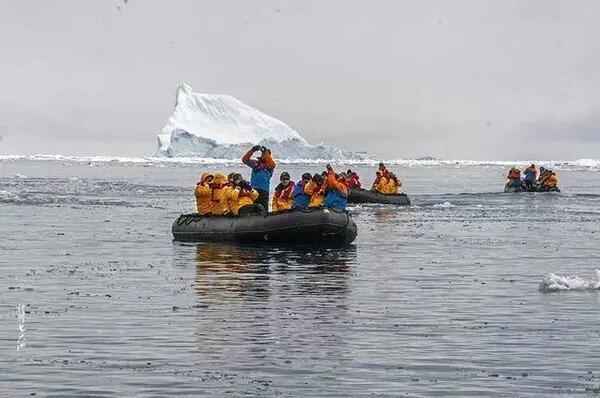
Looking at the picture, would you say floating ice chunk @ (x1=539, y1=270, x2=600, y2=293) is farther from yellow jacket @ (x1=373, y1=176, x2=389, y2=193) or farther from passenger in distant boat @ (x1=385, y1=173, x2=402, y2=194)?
passenger in distant boat @ (x1=385, y1=173, x2=402, y2=194)

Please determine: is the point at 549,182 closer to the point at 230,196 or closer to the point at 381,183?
the point at 381,183

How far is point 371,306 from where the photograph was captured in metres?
17.5

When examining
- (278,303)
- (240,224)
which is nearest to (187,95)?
(240,224)

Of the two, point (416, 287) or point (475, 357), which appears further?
point (416, 287)

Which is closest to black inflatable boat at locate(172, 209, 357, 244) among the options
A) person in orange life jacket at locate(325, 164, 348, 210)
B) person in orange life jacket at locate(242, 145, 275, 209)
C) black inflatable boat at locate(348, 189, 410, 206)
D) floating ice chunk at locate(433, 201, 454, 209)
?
person in orange life jacket at locate(325, 164, 348, 210)

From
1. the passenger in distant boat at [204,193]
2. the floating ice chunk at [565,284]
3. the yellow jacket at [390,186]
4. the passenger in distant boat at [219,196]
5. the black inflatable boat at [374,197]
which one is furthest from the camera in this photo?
the yellow jacket at [390,186]

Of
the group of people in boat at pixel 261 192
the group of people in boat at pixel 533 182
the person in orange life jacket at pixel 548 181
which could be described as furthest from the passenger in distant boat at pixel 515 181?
the group of people in boat at pixel 261 192

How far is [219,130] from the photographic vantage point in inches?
6230

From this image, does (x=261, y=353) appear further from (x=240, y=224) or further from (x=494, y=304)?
(x=240, y=224)

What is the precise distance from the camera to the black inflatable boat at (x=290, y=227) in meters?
27.2

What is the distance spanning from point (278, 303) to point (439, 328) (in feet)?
10.4

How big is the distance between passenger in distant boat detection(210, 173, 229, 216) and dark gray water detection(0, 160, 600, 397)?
120 centimetres

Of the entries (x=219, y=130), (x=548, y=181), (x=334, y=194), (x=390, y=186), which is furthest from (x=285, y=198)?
(x=219, y=130)

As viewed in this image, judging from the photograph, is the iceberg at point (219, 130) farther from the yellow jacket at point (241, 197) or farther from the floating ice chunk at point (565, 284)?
the floating ice chunk at point (565, 284)
